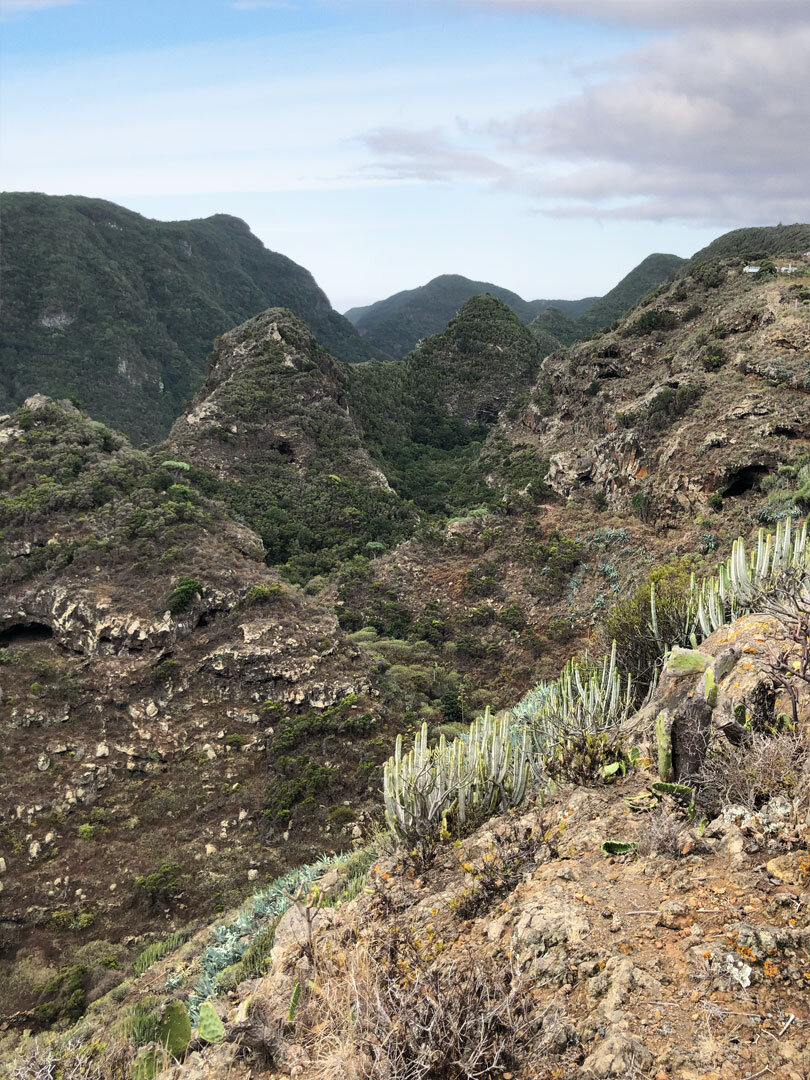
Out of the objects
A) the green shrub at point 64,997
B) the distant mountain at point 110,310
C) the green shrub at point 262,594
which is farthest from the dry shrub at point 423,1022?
the distant mountain at point 110,310

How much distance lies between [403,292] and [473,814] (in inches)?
7104

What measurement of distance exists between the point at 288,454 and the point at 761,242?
39.4m

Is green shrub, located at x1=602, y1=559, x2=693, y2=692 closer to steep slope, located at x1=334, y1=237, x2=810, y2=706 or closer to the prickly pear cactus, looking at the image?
the prickly pear cactus

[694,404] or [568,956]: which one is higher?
[694,404]

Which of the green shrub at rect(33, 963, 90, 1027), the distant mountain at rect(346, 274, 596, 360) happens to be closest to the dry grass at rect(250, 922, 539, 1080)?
the green shrub at rect(33, 963, 90, 1027)

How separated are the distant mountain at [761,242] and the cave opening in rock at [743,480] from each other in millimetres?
24467

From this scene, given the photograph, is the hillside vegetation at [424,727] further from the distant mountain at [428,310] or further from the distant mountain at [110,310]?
the distant mountain at [428,310]

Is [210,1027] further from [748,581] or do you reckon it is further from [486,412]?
[486,412]

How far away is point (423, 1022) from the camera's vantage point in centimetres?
256

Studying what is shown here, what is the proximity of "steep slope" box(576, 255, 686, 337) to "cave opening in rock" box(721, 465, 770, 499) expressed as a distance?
201 ft

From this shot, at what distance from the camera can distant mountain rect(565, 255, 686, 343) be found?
78.6m

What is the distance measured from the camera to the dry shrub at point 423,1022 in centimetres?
247

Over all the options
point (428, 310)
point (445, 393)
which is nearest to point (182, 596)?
point (445, 393)

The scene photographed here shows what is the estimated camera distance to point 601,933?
300cm
